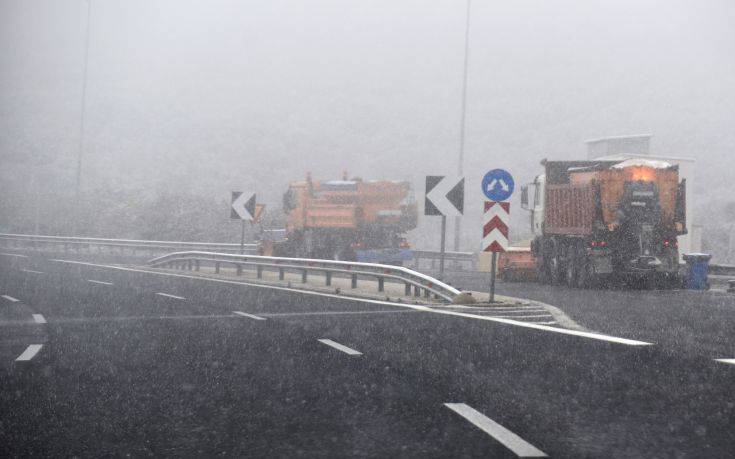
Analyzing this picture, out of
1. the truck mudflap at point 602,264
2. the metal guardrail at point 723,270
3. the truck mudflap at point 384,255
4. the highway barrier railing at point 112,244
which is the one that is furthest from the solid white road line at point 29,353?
the highway barrier railing at point 112,244

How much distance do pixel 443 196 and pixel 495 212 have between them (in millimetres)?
1691

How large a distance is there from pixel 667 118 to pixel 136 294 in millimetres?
110665

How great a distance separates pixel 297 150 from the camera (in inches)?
4348

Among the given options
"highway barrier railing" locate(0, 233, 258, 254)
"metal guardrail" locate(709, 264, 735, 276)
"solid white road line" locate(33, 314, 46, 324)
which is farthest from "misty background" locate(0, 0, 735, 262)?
"solid white road line" locate(33, 314, 46, 324)

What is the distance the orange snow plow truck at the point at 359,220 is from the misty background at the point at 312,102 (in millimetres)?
14113

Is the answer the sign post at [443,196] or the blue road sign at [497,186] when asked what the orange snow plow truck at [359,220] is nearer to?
the sign post at [443,196]

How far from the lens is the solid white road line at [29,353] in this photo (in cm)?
1039

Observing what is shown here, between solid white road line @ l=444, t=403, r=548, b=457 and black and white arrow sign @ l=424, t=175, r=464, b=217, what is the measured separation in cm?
1260

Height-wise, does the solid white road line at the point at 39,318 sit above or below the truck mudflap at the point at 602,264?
below

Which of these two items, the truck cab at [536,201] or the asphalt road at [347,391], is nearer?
the asphalt road at [347,391]

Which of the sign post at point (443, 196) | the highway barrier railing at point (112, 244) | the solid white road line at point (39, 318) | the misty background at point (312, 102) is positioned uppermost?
the misty background at point (312, 102)

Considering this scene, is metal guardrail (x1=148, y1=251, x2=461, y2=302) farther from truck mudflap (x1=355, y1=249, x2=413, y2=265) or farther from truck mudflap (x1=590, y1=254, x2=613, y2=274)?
truck mudflap (x1=355, y1=249, x2=413, y2=265)

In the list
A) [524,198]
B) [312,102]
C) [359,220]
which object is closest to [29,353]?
[524,198]

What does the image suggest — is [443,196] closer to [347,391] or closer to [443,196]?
[443,196]
